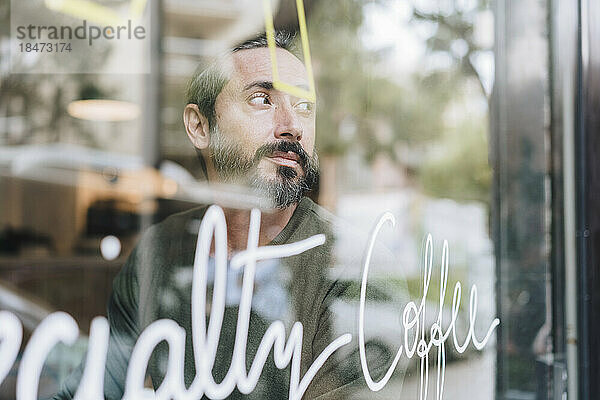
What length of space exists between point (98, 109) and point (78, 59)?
0.08 m

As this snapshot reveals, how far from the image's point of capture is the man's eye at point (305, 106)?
1326 millimetres

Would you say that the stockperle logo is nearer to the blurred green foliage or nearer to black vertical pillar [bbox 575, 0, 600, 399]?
the blurred green foliage

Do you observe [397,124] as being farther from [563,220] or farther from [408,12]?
[563,220]

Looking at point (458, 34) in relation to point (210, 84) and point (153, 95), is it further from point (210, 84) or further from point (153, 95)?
point (153, 95)

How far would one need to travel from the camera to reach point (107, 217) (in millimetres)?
984

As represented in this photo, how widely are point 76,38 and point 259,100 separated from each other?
0.36 meters

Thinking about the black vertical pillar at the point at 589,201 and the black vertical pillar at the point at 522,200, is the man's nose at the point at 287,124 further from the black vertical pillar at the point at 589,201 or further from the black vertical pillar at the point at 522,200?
the black vertical pillar at the point at 589,201

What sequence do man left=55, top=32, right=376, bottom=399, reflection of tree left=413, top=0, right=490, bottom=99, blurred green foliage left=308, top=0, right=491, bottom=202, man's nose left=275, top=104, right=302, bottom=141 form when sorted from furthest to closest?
reflection of tree left=413, top=0, right=490, bottom=99 → blurred green foliage left=308, top=0, right=491, bottom=202 → man's nose left=275, top=104, right=302, bottom=141 → man left=55, top=32, right=376, bottom=399

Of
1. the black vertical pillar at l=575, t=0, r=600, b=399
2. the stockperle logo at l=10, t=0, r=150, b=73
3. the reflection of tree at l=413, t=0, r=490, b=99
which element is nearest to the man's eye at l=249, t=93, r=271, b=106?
the stockperle logo at l=10, t=0, r=150, b=73

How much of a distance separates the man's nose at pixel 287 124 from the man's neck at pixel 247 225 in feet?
0.42

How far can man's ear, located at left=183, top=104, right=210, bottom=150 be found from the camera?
44.6 inches

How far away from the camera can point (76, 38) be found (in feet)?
3.32

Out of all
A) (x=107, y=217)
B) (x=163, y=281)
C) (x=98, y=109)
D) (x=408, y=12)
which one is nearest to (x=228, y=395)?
(x=163, y=281)

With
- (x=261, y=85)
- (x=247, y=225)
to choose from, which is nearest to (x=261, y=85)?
(x=261, y=85)
